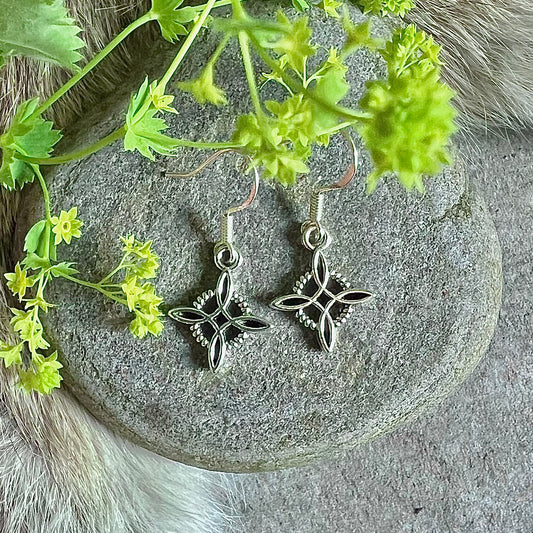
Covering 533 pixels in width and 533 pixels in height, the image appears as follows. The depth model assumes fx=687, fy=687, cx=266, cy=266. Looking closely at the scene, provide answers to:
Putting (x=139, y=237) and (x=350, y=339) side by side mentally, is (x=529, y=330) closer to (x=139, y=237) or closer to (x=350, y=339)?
(x=350, y=339)

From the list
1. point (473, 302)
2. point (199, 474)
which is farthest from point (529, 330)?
point (199, 474)

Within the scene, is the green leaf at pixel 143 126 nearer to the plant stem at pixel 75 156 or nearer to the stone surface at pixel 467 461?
the plant stem at pixel 75 156

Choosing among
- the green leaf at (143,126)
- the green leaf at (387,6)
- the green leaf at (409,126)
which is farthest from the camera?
the green leaf at (387,6)

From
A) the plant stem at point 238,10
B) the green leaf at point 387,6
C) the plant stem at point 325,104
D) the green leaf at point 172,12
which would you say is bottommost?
the green leaf at point 387,6

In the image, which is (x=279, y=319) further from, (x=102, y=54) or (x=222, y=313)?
(x=102, y=54)

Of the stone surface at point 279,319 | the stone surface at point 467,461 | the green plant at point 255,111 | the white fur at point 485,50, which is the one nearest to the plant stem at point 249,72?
the green plant at point 255,111

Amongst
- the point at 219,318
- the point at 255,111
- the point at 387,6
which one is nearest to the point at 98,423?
the point at 219,318

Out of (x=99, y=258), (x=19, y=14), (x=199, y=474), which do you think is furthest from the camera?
(x=199, y=474)
